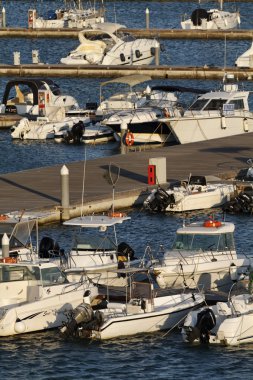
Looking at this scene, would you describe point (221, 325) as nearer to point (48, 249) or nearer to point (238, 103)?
point (48, 249)

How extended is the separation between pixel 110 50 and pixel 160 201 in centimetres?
4306

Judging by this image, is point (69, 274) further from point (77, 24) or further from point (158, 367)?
point (77, 24)

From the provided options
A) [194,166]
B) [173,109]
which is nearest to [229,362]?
[194,166]

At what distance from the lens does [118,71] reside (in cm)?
8925

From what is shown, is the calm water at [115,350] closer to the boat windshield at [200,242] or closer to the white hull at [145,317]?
the white hull at [145,317]

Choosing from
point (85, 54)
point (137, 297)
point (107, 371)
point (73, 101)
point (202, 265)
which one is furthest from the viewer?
point (85, 54)

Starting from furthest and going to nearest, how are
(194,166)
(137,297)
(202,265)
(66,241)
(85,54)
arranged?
(85,54), (194,166), (66,241), (202,265), (137,297)

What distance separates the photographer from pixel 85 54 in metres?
93.4

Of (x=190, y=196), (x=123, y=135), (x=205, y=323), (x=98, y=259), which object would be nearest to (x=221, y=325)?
(x=205, y=323)

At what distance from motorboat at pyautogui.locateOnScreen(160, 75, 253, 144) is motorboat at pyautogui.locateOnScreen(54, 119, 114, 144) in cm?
387

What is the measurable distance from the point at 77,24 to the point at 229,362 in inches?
3176

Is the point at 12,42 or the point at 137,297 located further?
the point at 12,42

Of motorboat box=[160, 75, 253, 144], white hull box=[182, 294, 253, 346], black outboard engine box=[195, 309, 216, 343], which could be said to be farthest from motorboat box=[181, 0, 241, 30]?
black outboard engine box=[195, 309, 216, 343]

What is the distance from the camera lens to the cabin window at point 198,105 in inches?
2596
